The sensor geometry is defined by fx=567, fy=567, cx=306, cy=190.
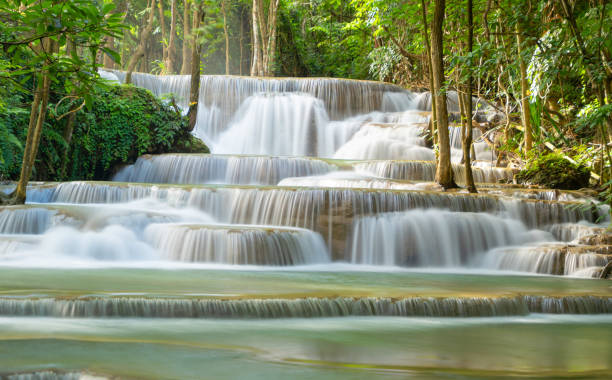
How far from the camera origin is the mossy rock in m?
11.3

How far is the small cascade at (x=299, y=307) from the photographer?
4.28 metres

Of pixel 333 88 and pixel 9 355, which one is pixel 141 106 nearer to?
pixel 333 88

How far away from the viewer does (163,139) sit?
14625 millimetres

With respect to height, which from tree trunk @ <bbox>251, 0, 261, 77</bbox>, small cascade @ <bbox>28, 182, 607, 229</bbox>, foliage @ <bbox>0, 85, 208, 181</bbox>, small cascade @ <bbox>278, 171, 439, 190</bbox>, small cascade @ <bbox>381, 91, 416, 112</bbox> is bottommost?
small cascade @ <bbox>28, 182, 607, 229</bbox>

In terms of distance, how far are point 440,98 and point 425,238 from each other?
279 centimetres

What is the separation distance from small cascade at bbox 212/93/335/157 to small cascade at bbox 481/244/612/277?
9.47m

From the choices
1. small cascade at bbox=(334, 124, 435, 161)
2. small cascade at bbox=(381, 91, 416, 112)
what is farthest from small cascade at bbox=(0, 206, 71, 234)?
small cascade at bbox=(381, 91, 416, 112)

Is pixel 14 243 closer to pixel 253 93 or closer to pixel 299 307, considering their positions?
pixel 299 307

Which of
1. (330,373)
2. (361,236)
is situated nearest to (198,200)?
(361,236)

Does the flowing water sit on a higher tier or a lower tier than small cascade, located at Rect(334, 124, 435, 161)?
lower

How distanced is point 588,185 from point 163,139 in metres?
9.99

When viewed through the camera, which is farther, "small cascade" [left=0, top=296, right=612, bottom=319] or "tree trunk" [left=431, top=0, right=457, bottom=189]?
"tree trunk" [left=431, top=0, right=457, bottom=189]

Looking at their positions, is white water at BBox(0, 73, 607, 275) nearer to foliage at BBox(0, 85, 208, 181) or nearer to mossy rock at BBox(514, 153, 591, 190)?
mossy rock at BBox(514, 153, 591, 190)

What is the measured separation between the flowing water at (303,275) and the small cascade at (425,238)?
2 cm
